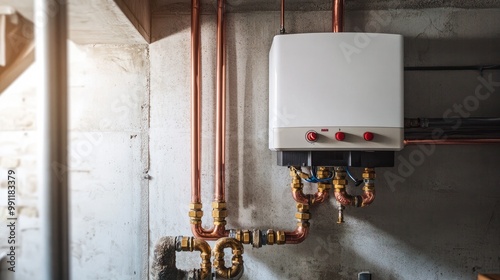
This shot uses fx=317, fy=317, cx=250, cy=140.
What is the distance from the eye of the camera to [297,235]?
45.7 inches

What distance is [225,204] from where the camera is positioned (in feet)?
3.90

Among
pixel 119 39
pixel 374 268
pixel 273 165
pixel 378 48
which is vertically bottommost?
pixel 374 268

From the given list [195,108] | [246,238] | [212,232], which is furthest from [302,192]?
[195,108]

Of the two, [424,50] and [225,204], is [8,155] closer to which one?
[225,204]

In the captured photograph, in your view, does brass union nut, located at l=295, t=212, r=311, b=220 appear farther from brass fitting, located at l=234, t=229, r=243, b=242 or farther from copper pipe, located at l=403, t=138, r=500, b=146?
copper pipe, located at l=403, t=138, r=500, b=146

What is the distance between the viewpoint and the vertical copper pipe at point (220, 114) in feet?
3.89

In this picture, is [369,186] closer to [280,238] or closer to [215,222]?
[280,238]

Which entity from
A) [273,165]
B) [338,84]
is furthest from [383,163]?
[273,165]

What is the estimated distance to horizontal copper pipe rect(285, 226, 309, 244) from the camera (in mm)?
1158

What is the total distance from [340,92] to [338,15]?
351 mm

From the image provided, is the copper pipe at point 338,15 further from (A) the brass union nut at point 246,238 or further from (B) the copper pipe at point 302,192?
(A) the brass union nut at point 246,238

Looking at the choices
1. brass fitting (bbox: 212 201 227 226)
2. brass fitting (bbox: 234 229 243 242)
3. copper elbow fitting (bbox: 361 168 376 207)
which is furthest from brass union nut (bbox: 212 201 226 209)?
copper elbow fitting (bbox: 361 168 376 207)

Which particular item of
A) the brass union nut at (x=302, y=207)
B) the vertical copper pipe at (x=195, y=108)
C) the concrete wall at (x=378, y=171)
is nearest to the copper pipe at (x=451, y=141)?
the concrete wall at (x=378, y=171)

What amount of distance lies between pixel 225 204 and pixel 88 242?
0.58 metres
